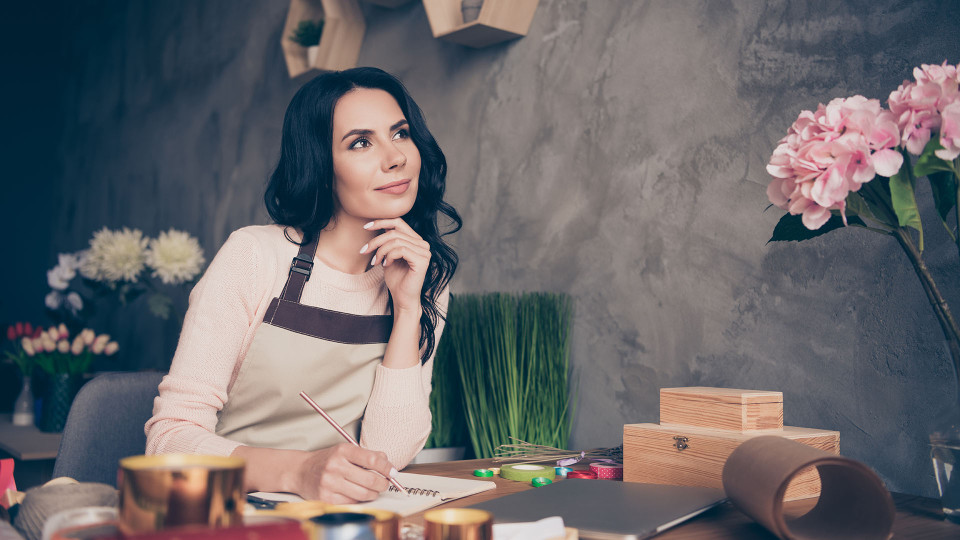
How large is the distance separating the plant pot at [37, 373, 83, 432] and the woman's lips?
5.51 feet

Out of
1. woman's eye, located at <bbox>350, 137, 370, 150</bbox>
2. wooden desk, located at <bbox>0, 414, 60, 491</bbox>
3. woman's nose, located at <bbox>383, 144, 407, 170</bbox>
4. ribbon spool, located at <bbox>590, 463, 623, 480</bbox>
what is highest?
woman's eye, located at <bbox>350, 137, 370, 150</bbox>

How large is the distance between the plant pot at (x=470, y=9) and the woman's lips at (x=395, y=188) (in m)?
0.69

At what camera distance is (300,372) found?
4.52 ft

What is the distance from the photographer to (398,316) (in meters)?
1.46

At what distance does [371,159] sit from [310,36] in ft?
4.81

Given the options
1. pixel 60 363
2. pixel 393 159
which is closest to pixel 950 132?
pixel 393 159

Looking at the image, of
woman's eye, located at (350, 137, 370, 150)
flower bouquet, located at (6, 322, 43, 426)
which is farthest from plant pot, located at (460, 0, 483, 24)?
flower bouquet, located at (6, 322, 43, 426)

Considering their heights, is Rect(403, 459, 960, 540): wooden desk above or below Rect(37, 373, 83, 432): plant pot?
above

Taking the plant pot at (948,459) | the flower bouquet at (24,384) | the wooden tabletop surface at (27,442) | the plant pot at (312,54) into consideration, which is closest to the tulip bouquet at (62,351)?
the flower bouquet at (24,384)

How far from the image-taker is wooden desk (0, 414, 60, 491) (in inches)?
84.4

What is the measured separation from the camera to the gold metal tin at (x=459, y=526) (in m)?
0.58

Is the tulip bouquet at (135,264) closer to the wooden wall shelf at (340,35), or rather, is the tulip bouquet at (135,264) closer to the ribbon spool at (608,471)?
the wooden wall shelf at (340,35)

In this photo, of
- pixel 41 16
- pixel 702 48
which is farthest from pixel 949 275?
pixel 41 16

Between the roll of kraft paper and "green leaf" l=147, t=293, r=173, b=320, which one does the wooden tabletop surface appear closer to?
"green leaf" l=147, t=293, r=173, b=320
